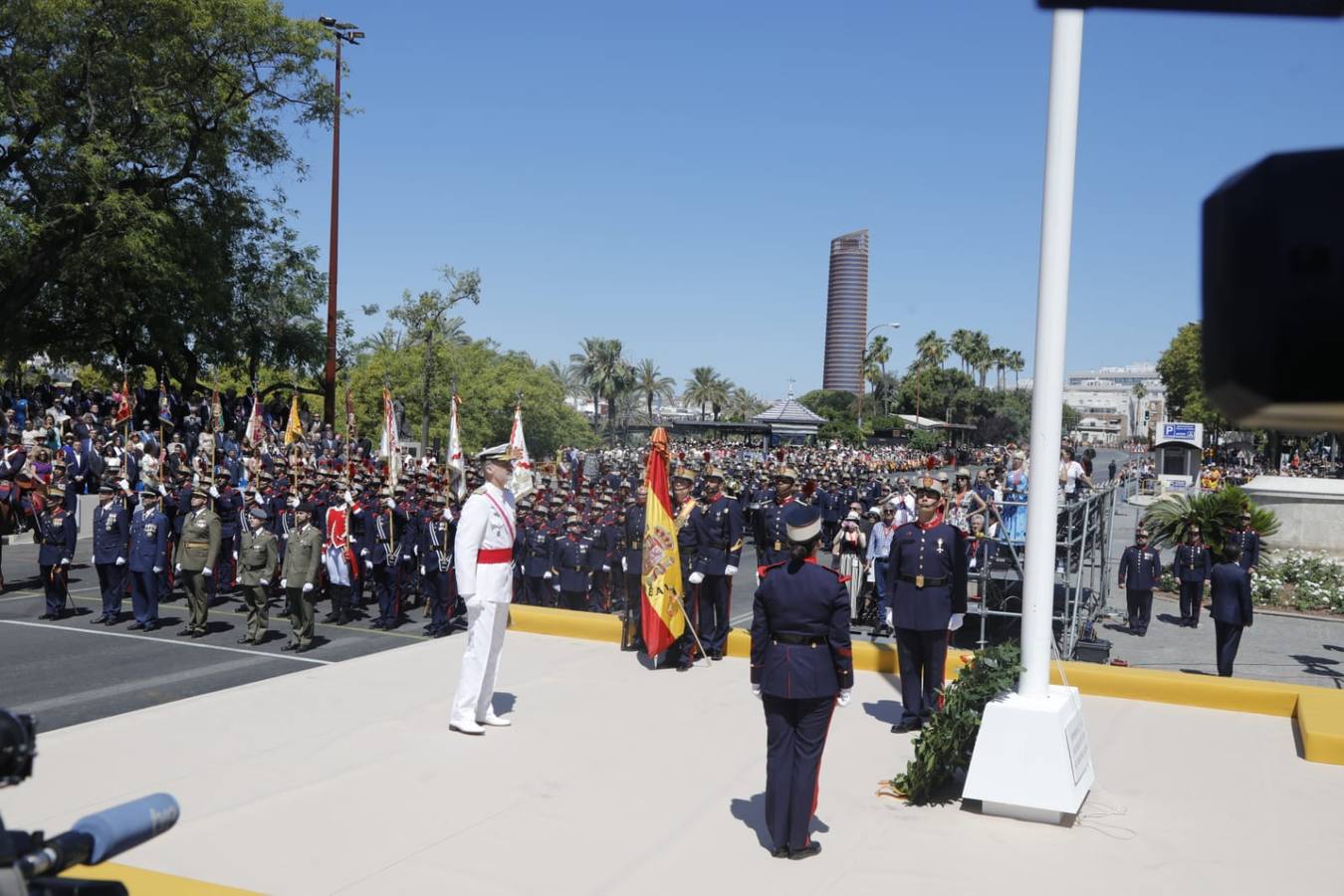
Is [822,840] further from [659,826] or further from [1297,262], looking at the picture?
[1297,262]

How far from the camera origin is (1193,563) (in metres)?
15.8

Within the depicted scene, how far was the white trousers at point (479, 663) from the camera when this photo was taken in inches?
282

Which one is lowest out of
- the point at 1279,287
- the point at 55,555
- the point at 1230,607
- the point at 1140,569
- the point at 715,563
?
the point at 55,555

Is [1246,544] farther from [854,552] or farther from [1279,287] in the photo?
[1279,287]

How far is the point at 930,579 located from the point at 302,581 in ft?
24.2

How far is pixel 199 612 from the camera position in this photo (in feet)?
41.7

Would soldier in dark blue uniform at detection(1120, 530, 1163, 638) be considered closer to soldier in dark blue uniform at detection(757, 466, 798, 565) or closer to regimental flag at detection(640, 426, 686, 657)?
soldier in dark blue uniform at detection(757, 466, 798, 565)

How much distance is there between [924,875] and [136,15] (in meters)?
28.7

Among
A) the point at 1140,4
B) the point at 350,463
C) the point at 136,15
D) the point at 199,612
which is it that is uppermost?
the point at 136,15

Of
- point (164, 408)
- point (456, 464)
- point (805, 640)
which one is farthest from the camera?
point (164, 408)

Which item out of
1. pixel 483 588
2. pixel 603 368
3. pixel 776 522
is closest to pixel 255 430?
pixel 776 522

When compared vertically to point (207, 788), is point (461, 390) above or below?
above

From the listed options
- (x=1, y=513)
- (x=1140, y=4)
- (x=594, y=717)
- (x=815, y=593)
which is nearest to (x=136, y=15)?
(x=1, y=513)

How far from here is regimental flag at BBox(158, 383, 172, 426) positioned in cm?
2548
